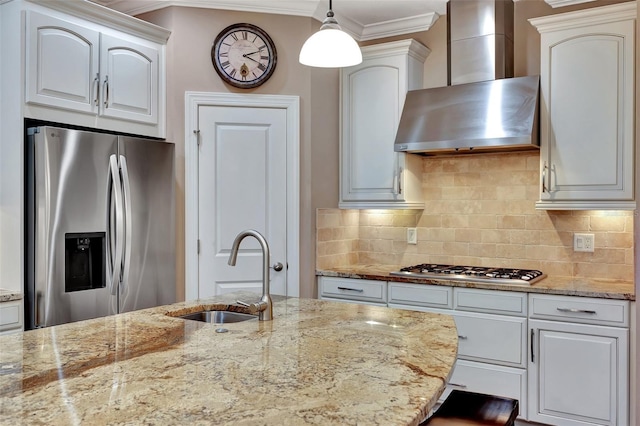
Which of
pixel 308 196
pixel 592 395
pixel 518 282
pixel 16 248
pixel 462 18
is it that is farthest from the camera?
pixel 308 196

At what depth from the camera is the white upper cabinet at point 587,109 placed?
120 inches

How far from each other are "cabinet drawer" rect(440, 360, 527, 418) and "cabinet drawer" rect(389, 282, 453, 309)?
1.26ft

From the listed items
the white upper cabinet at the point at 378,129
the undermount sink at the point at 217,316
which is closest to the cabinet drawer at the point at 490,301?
the white upper cabinet at the point at 378,129

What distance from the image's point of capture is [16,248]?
8.92 ft

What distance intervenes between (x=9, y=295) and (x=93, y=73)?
52.1 inches

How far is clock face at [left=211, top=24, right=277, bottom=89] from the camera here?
3.60 m

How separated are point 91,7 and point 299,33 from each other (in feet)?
4.38

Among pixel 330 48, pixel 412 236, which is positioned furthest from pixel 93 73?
pixel 412 236

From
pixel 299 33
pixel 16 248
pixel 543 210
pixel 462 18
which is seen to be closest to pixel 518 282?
pixel 543 210

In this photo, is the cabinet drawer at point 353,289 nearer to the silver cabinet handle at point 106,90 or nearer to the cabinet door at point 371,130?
the cabinet door at point 371,130

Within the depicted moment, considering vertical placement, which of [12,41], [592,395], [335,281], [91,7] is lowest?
[592,395]

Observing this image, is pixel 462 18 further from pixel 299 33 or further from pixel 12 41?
pixel 12 41

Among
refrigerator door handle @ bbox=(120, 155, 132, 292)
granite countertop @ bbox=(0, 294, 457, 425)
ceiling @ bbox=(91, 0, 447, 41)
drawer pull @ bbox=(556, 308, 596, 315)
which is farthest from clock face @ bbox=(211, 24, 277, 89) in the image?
drawer pull @ bbox=(556, 308, 596, 315)

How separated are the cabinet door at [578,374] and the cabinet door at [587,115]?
0.74 meters
